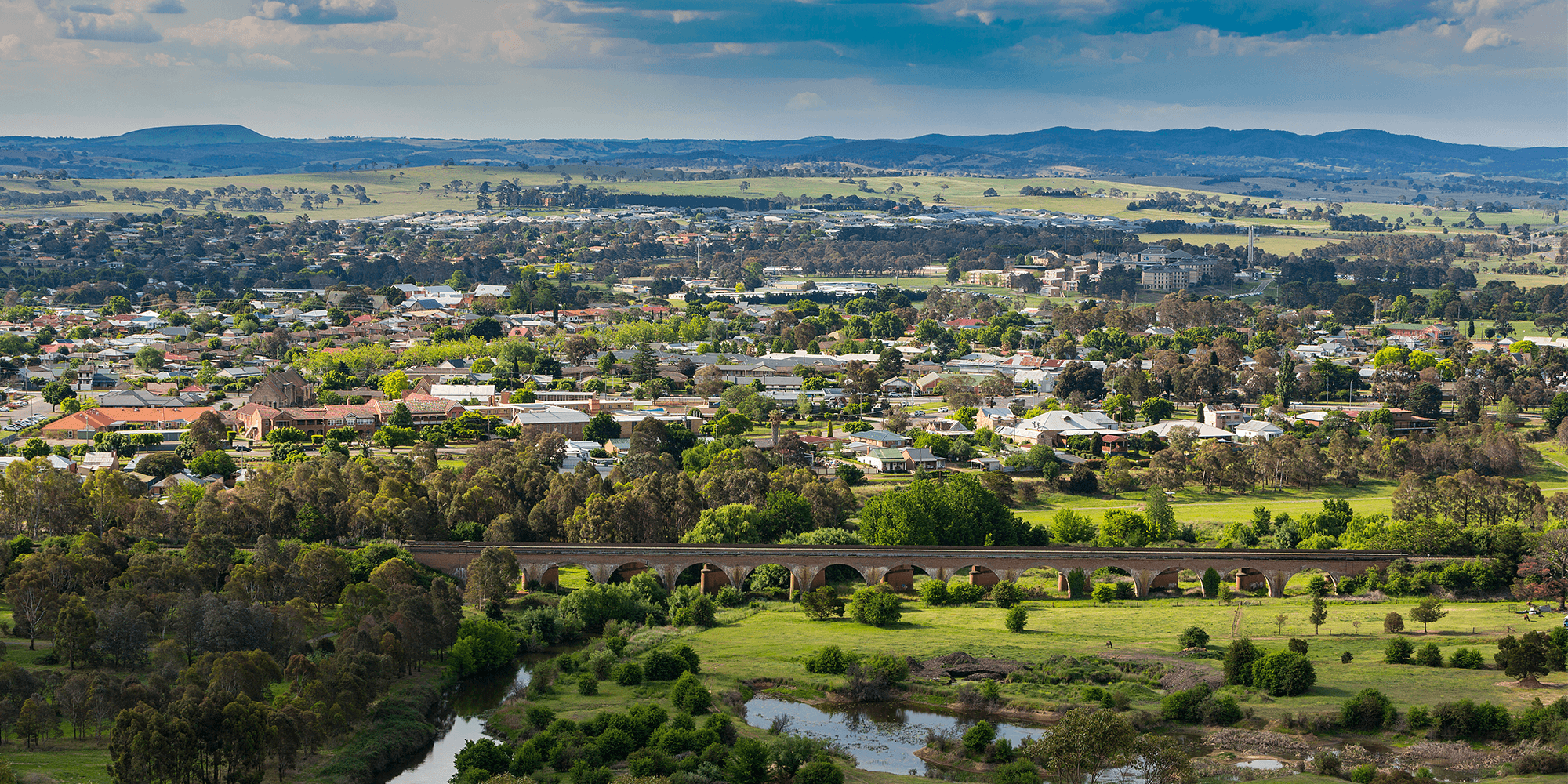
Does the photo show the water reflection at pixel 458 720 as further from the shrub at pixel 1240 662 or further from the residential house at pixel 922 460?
the residential house at pixel 922 460

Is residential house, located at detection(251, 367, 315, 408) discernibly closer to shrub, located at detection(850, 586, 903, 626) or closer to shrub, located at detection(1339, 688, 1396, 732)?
shrub, located at detection(850, 586, 903, 626)

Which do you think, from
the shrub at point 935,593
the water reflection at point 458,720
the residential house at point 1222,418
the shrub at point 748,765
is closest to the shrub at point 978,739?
the shrub at point 748,765

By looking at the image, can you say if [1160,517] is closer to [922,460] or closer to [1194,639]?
[1194,639]

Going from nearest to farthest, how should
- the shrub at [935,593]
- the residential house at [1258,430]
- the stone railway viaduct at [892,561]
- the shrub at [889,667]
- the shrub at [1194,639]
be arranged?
1. the shrub at [889,667]
2. the shrub at [1194,639]
3. the shrub at [935,593]
4. the stone railway viaduct at [892,561]
5. the residential house at [1258,430]

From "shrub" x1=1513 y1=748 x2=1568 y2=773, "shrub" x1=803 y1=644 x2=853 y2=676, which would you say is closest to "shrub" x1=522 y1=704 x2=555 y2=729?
"shrub" x1=803 y1=644 x2=853 y2=676

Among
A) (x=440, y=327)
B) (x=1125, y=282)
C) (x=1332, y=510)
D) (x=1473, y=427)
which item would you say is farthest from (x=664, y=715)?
(x=1125, y=282)

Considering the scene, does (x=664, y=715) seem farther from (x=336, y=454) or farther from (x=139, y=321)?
(x=139, y=321)

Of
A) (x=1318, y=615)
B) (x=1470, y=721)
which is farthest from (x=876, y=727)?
(x=1318, y=615)
